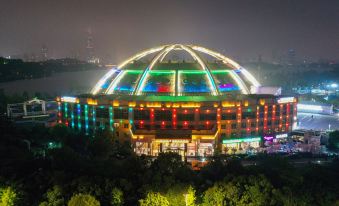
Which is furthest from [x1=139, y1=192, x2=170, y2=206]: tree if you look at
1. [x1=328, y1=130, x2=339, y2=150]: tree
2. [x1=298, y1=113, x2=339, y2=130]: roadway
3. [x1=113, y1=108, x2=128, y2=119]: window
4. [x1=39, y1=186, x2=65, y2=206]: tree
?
[x1=298, y1=113, x2=339, y2=130]: roadway

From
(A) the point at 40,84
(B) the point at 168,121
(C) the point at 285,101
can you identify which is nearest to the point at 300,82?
(A) the point at 40,84

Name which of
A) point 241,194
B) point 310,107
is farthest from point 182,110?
point 310,107

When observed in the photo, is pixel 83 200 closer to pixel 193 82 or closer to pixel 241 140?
pixel 241 140

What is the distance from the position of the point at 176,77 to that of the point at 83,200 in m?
24.8

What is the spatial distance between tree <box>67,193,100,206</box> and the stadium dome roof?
22.5m

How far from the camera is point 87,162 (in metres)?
28.2

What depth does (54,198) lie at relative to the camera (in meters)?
23.1

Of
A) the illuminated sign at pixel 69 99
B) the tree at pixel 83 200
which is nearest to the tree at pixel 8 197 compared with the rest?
the tree at pixel 83 200

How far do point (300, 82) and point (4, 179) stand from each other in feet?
365

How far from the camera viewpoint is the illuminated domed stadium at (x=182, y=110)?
39.0 meters

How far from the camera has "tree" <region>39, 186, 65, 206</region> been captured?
22.8 meters

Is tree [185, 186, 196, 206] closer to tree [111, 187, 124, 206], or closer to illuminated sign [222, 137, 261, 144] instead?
tree [111, 187, 124, 206]

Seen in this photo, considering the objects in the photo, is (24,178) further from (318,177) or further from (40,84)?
(40,84)

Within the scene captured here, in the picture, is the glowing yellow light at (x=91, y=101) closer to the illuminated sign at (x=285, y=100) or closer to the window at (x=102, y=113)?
the window at (x=102, y=113)
